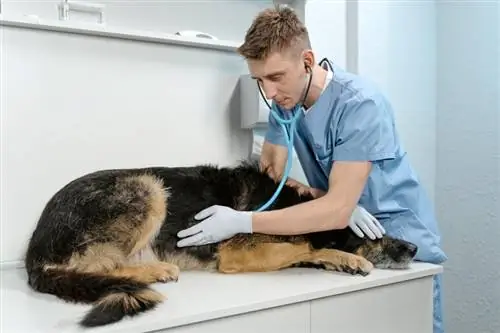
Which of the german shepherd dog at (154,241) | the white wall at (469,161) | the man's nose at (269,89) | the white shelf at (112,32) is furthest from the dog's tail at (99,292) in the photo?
the white wall at (469,161)

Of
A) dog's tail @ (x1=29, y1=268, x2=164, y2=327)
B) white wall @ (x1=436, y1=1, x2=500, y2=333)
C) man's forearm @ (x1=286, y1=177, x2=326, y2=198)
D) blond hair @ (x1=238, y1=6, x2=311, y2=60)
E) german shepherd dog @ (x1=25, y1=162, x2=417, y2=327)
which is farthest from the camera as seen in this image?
white wall @ (x1=436, y1=1, x2=500, y2=333)

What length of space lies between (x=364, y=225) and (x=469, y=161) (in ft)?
2.61

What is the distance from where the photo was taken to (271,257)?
48.4 inches

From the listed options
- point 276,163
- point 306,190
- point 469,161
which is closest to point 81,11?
point 276,163

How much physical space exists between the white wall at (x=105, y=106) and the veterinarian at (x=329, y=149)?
0.31 m

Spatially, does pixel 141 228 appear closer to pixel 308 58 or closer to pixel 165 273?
pixel 165 273

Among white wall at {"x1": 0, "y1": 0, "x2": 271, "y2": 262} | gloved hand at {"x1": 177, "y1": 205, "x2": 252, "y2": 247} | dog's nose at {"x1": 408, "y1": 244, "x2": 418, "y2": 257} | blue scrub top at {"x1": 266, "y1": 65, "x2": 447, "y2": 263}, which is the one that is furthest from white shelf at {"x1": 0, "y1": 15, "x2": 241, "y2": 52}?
dog's nose at {"x1": 408, "y1": 244, "x2": 418, "y2": 257}

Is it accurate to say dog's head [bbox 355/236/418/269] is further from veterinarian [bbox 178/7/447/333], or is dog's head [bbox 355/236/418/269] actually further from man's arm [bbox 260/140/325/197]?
man's arm [bbox 260/140/325/197]

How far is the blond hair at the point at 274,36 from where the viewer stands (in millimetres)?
1183

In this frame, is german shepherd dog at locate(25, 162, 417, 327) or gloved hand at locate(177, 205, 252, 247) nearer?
german shepherd dog at locate(25, 162, 417, 327)

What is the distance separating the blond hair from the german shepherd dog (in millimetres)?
355

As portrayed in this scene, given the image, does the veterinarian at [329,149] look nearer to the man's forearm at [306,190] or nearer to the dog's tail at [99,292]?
the man's forearm at [306,190]

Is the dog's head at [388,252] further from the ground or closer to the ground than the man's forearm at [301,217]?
closer to the ground

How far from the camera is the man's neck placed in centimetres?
131
